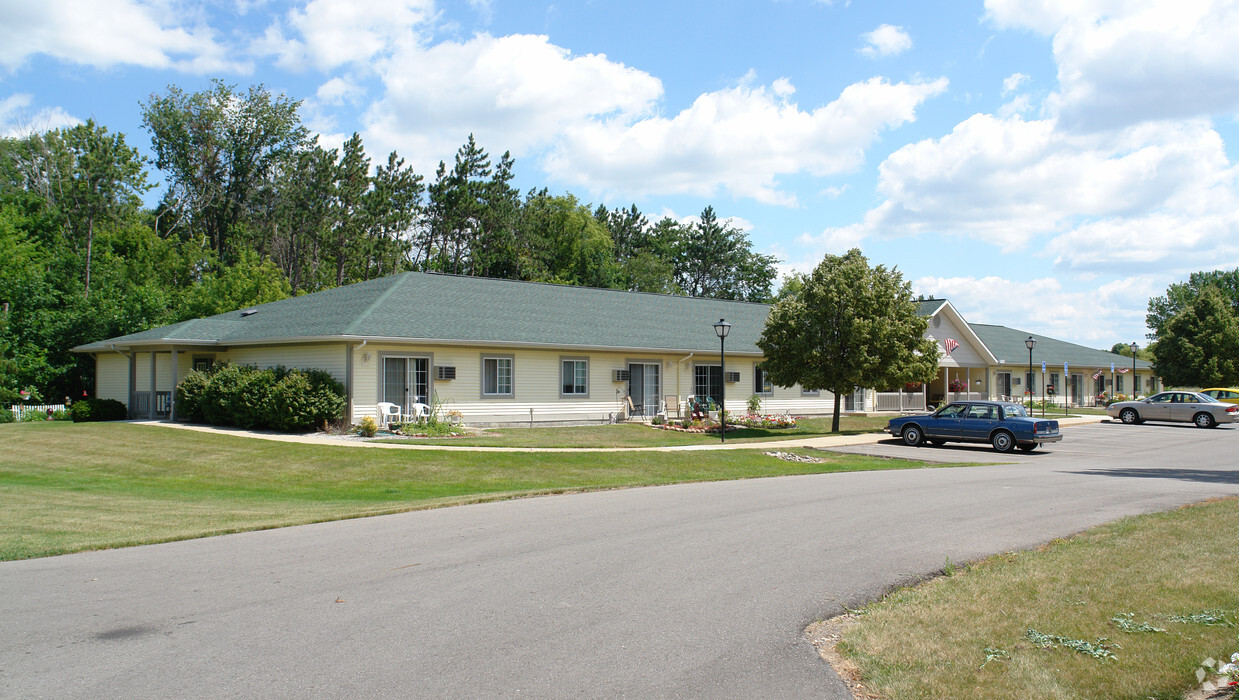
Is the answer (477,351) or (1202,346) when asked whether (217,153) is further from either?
(1202,346)

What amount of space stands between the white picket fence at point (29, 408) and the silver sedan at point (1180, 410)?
44773 mm

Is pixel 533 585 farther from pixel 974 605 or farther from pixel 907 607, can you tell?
pixel 974 605

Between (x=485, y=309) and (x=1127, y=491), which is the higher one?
(x=485, y=309)

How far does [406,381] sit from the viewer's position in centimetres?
2595

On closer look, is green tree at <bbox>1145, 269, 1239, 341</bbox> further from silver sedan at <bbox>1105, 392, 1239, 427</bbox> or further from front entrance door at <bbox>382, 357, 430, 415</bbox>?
front entrance door at <bbox>382, 357, 430, 415</bbox>

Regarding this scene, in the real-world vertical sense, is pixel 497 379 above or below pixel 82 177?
below

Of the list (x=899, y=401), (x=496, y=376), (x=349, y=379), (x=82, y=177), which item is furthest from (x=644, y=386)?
(x=82, y=177)

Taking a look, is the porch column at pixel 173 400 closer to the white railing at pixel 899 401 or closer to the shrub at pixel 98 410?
the shrub at pixel 98 410

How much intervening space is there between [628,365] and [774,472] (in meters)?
13.0

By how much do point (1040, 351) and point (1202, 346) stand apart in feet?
28.2

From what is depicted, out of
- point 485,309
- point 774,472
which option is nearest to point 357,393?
point 485,309

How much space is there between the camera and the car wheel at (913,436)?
2662 centimetres

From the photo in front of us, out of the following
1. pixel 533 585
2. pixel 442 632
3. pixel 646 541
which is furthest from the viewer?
pixel 646 541

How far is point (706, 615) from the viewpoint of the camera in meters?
6.70
